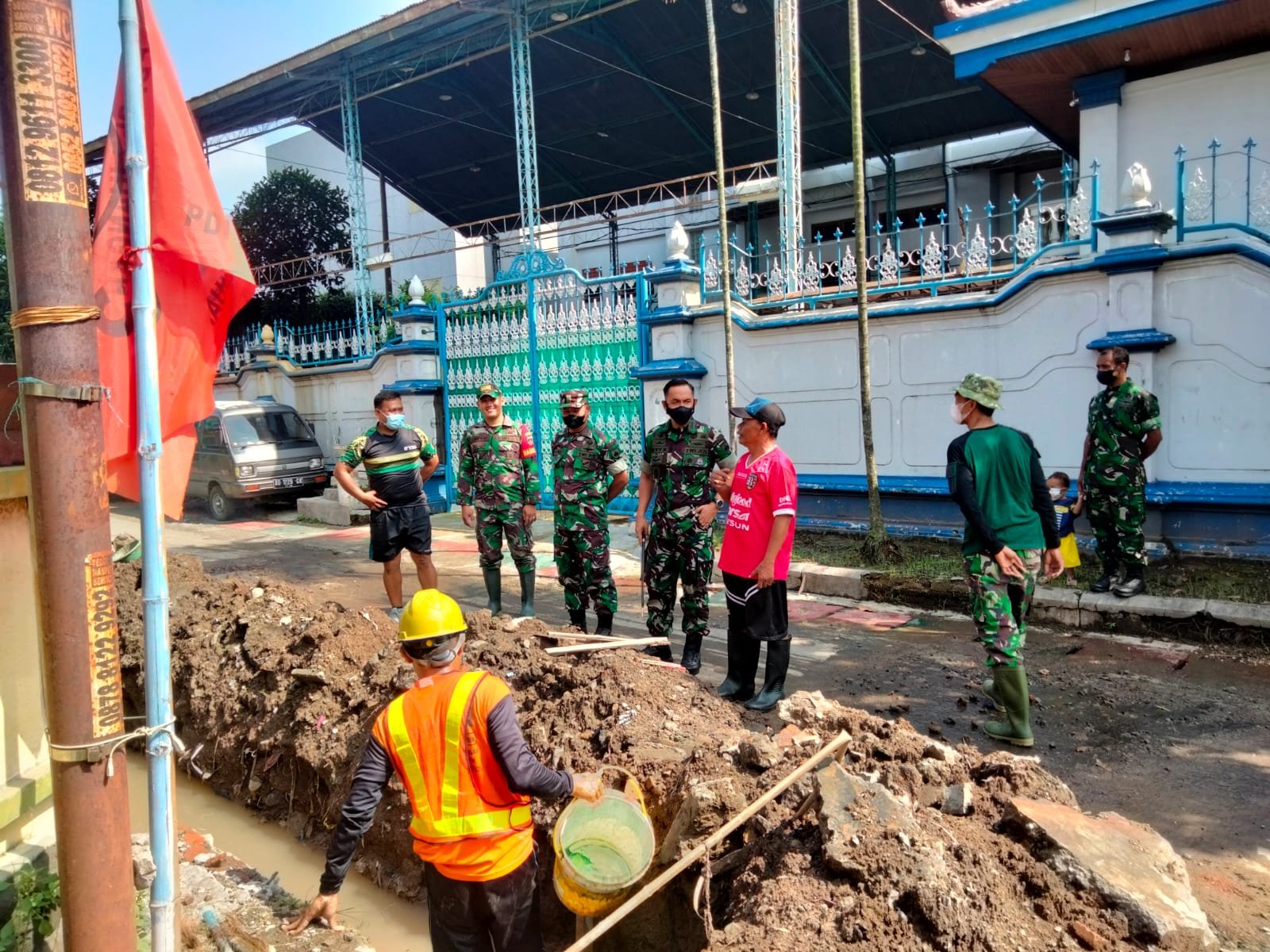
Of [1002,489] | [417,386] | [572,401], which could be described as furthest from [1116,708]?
[417,386]

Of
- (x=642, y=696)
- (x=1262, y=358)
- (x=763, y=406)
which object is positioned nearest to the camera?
(x=642, y=696)

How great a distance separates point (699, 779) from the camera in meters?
2.93

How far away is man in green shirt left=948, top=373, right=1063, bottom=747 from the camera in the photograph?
4113mm

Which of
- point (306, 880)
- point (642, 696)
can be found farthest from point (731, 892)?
point (306, 880)

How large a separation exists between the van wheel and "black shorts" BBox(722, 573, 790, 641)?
10993 millimetres

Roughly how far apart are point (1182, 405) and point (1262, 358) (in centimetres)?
60

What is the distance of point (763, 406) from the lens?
455cm

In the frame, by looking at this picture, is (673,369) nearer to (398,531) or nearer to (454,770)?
(398,531)

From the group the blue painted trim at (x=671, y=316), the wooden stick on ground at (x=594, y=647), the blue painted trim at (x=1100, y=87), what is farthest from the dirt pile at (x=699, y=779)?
the blue painted trim at (x=1100, y=87)

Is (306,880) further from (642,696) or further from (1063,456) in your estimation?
(1063,456)

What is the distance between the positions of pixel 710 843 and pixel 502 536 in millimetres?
4312

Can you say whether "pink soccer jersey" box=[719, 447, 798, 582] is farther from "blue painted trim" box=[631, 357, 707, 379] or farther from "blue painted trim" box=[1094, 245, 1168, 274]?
"blue painted trim" box=[631, 357, 707, 379]

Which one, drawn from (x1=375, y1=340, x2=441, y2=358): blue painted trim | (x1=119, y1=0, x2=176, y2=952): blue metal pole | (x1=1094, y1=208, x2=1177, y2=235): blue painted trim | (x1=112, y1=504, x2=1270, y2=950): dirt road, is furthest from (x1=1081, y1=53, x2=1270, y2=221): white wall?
(x1=119, y1=0, x2=176, y2=952): blue metal pole

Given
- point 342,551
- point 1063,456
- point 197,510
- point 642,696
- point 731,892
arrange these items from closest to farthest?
point 731,892, point 642,696, point 1063,456, point 342,551, point 197,510
